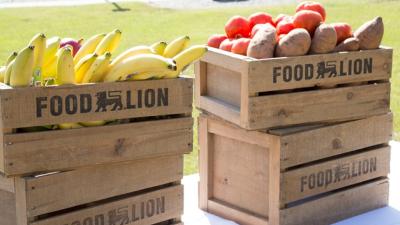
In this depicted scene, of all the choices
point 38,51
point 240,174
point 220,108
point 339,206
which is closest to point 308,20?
point 220,108

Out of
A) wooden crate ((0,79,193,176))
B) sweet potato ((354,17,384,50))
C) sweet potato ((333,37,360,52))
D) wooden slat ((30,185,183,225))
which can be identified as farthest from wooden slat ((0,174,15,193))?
sweet potato ((354,17,384,50))

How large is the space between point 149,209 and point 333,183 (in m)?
1.33

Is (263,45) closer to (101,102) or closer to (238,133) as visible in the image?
(238,133)

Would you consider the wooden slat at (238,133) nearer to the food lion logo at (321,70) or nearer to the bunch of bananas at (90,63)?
the food lion logo at (321,70)

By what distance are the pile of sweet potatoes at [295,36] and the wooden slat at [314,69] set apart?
0.16ft

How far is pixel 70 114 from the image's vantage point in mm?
3336

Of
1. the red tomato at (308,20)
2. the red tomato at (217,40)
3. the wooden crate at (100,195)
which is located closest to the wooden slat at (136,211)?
the wooden crate at (100,195)

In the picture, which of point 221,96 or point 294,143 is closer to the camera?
point 294,143

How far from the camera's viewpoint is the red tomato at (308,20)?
4340 mm

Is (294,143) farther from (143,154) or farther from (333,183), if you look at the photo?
(143,154)

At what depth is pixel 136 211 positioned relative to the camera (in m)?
3.67

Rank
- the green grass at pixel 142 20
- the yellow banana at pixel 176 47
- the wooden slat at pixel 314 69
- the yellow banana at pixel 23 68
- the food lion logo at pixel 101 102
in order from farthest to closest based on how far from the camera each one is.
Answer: the green grass at pixel 142 20 < the wooden slat at pixel 314 69 < the yellow banana at pixel 176 47 < the food lion logo at pixel 101 102 < the yellow banana at pixel 23 68

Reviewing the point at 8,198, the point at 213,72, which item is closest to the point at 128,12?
the point at 213,72

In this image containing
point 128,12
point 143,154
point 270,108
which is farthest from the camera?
point 128,12
